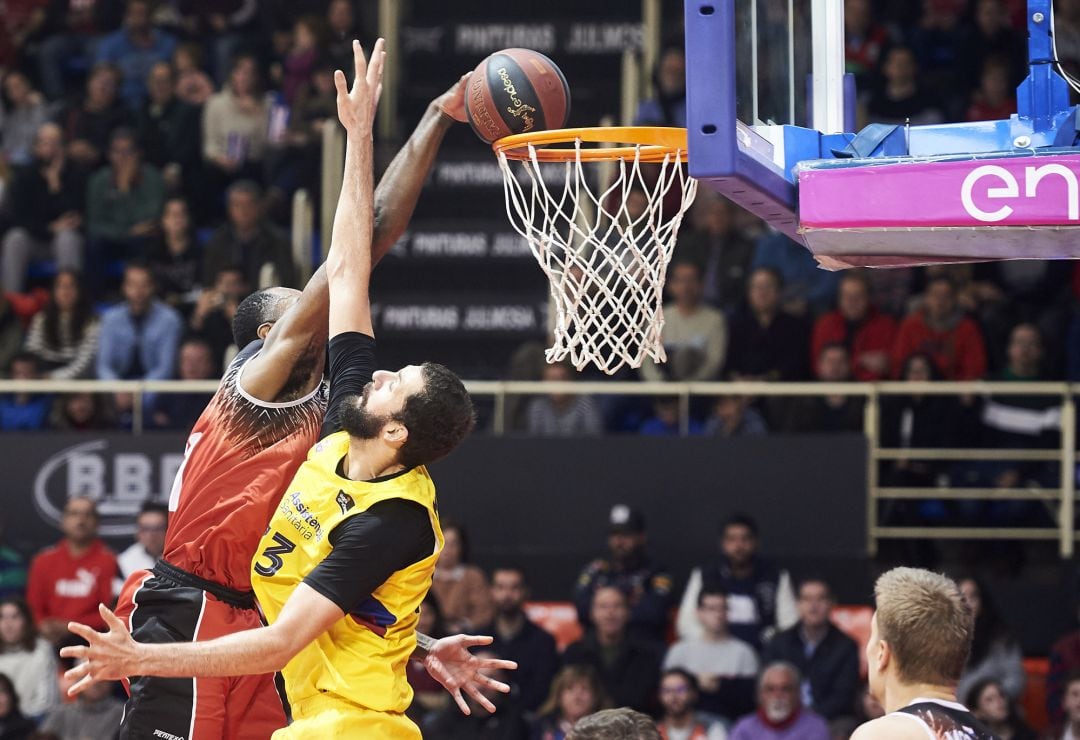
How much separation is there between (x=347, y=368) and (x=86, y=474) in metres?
6.77

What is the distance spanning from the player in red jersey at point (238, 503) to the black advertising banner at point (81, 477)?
5.88 metres

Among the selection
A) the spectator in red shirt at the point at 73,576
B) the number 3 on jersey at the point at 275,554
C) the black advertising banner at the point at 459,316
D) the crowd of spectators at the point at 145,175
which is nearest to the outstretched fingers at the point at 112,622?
the number 3 on jersey at the point at 275,554

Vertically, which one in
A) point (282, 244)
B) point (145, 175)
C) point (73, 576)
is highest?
point (145, 175)

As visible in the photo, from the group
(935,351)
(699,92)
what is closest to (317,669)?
(699,92)

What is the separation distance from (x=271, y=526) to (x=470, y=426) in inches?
23.3

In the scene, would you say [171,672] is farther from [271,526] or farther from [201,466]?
[201,466]

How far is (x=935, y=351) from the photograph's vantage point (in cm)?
1088

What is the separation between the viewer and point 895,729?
143 inches

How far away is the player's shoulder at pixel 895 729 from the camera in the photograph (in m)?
3.62

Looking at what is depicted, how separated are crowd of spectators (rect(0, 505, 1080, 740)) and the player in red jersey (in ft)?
13.9

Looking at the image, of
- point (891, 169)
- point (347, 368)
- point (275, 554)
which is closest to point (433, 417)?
point (347, 368)

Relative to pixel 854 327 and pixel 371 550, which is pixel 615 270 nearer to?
pixel 371 550

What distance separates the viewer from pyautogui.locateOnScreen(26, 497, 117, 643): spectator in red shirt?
10.2m

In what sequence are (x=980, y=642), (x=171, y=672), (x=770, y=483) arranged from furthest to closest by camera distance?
(x=770, y=483) < (x=980, y=642) < (x=171, y=672)
